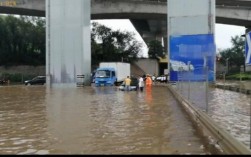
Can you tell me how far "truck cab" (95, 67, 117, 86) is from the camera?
169 feet

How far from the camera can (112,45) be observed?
8725 centimetres

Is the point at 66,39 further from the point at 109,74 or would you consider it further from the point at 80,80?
the point at 109,74

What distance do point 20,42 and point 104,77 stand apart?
39674mm

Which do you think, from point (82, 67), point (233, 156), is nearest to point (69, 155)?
point (233, 156)

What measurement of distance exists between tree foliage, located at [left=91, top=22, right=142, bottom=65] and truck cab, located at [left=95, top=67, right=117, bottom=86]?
31879mm

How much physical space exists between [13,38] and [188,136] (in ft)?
256

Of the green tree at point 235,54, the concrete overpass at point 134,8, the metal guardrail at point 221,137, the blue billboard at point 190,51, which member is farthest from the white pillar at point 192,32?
the green tree at point 235,54

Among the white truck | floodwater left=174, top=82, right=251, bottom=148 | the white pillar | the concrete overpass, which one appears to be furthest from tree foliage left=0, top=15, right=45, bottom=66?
floodwater left=174, top=82, right=251, bottom=148

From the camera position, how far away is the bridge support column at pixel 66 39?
48.8 m

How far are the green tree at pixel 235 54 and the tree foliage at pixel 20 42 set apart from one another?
126ft

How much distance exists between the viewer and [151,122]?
14.1 m

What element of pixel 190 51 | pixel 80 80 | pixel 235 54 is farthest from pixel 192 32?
pixel 235 54

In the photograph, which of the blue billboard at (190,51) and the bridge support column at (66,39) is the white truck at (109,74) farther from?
the blue billboard at (190,51)

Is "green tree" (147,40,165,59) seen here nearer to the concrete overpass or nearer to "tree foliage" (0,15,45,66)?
"tree foliage" (0,15,45,66)
